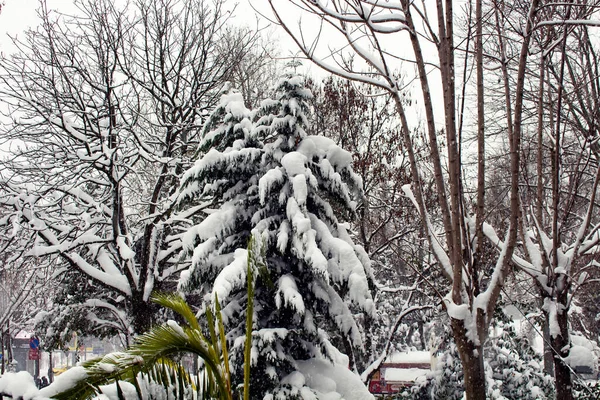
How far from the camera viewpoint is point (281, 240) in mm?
6207

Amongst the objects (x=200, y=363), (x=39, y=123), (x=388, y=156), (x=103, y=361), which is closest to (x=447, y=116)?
(x=103, y=361)

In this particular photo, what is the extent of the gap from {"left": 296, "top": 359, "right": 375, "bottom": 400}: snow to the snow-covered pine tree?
85 millimetres

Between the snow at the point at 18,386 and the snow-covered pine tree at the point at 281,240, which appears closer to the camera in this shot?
the snow at the point at 18,386

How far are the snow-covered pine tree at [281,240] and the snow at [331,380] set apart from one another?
85 millimetres

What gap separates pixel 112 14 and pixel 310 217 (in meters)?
7.87

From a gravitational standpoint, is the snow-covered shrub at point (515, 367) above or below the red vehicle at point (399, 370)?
above

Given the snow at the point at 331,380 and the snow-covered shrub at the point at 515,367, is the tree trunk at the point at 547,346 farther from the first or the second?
the snow at the point at 331,380

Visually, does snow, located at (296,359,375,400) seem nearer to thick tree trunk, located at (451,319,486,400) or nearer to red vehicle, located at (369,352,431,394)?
thick tree trunk, located at (451,319,486,400)

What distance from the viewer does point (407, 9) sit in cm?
448

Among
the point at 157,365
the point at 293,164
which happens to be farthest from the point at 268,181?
the point at 157,365

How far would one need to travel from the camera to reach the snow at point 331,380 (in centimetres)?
606

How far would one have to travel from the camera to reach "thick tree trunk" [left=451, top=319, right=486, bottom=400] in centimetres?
436

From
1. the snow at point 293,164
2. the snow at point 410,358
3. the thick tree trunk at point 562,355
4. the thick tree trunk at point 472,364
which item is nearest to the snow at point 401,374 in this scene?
the snow at point 410,358

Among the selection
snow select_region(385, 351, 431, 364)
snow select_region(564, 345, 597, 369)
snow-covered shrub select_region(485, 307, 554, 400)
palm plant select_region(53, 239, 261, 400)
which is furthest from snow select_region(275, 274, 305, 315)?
snow select_region(385, 351, 431, 364)
